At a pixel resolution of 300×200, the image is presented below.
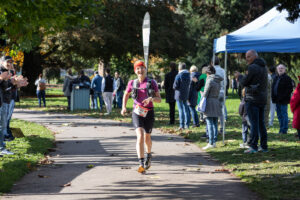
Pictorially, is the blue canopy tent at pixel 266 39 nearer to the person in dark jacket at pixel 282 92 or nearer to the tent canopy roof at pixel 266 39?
the tent canopy roof at pixel 266 39

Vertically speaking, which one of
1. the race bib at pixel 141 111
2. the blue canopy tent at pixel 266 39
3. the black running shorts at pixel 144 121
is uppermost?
the blue canopy tent at pixel 266 39

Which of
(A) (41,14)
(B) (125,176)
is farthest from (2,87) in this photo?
(B) (125,176)

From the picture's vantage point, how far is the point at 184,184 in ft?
21.7

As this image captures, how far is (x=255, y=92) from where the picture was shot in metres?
9.20

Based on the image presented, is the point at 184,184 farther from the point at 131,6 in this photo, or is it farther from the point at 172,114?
the point at 131,6

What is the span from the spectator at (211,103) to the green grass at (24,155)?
12.2 feet

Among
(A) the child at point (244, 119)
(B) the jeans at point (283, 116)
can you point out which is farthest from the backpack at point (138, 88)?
(B) the jeans at point (283, 116)

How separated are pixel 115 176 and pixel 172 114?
28.5 ft

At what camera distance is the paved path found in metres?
6.00

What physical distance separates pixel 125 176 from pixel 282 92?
7297mm

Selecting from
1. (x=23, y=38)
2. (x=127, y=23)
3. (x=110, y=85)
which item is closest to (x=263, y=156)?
(x=23, y=38)

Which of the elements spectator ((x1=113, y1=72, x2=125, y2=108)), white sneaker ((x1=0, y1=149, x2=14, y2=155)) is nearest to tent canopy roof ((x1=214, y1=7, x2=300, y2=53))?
white sneaker ((x1=0, y1=149, x2=14, y2=155))

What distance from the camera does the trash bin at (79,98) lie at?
2188 cm

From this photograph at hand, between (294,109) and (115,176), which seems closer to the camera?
(115,176)
